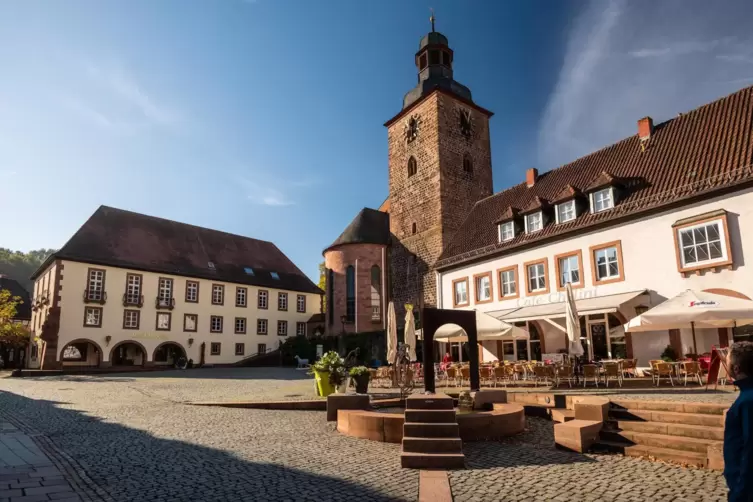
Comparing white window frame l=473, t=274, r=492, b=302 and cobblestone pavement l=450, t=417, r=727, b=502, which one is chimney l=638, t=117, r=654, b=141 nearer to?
white window frame l=473, t=274, r=492, b=302

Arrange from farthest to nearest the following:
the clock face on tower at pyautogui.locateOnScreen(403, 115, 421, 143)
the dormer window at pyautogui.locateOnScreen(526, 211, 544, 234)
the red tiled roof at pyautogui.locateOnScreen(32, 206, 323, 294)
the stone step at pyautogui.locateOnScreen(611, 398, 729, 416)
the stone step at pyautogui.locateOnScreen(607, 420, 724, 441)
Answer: the red tiled roof at pyautogui.locateOnScreen(32, 206, 323, 294) → the clock face on tower at pyautogui.locateOnScreen(403, 115, 421, 143) → the dormer window at pyautogui.locateOnScreen(526, 211, 544, 234) → the stone step at pyautogui.locateOnScreen(611, 398, 729, 416) → the stone step at pyautogui.locateOnScreen(607, 420, 724, 441)

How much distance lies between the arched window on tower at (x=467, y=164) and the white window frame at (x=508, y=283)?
43.1 ft

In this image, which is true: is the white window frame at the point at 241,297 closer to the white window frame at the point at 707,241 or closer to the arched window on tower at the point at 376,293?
the arched window on tower at the point at 376,293

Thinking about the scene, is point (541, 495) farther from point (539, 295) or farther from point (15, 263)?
point (15, 263)

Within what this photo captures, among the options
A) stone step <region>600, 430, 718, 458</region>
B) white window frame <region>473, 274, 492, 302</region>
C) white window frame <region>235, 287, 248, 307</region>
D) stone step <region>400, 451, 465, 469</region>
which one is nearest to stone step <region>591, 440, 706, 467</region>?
stone step <region>600, 430, 718, 458</region>

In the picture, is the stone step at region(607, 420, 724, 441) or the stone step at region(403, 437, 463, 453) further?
the stone step at region(403, 437, 463, 453)

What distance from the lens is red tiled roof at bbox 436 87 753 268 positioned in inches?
658

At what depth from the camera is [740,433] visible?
3.12 m

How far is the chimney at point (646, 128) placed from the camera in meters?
21.6

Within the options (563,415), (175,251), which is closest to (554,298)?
(563,415)

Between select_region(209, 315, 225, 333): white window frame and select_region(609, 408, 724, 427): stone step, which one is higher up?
select_region(209, 315, 225, 333): white window frame

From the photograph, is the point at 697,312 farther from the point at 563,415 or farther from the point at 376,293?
the point at 376,293

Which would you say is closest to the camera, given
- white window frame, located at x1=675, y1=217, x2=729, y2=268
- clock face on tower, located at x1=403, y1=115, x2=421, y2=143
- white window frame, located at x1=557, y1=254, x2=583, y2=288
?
white window frame, located at x1=675, y1=217, x2=729, y2=268

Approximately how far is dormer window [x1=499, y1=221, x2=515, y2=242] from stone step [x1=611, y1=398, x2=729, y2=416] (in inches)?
602
